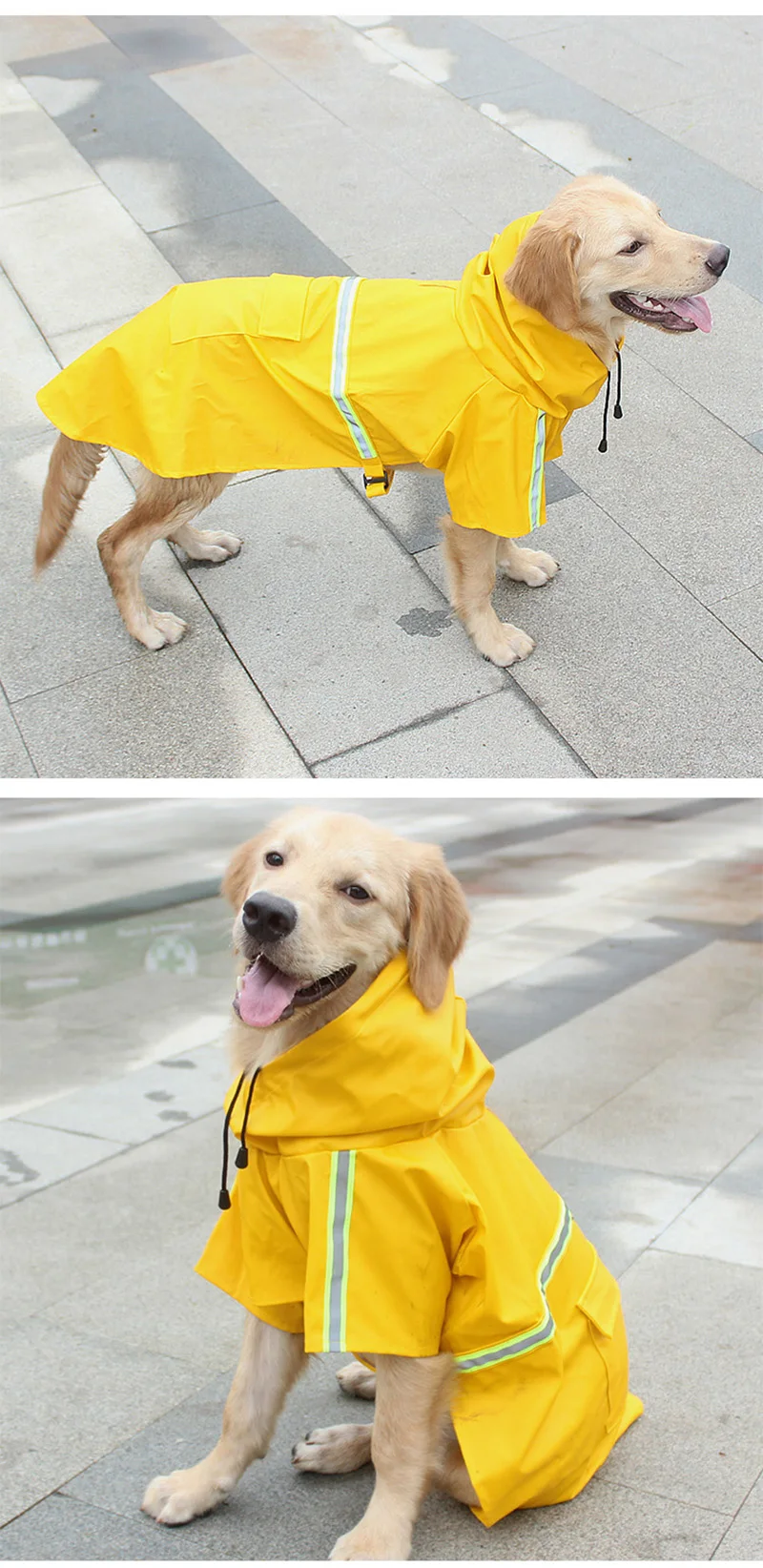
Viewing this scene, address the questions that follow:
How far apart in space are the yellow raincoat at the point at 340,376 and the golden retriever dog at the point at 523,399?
11mm

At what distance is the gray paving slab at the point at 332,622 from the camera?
4.84 metres

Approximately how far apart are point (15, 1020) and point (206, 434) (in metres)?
2.71

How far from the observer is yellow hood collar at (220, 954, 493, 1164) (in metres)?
2.68

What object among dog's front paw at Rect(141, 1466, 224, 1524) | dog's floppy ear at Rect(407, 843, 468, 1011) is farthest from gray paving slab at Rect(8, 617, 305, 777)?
dog's front paw at Rect(141, 1466, 224, 1524)

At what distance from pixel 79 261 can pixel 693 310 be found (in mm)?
4115

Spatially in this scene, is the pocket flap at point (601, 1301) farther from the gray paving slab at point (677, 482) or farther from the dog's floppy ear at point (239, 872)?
the gray paving slab at point (677, 482)

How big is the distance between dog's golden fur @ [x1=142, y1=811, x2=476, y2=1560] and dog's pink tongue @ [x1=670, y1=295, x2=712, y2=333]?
240cm

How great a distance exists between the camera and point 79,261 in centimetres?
714

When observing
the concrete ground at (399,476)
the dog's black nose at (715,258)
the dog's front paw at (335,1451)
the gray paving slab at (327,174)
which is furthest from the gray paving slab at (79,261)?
the dog's front paw at (335,1451)

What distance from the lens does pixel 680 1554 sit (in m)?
2.89

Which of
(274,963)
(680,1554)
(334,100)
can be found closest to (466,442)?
(274,963)

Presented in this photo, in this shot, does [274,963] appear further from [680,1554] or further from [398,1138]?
[680,1554]

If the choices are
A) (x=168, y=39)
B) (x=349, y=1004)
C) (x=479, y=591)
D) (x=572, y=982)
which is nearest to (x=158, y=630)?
(x=479, y=591)

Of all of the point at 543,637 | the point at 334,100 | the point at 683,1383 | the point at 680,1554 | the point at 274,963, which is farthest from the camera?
the point at 334,100
